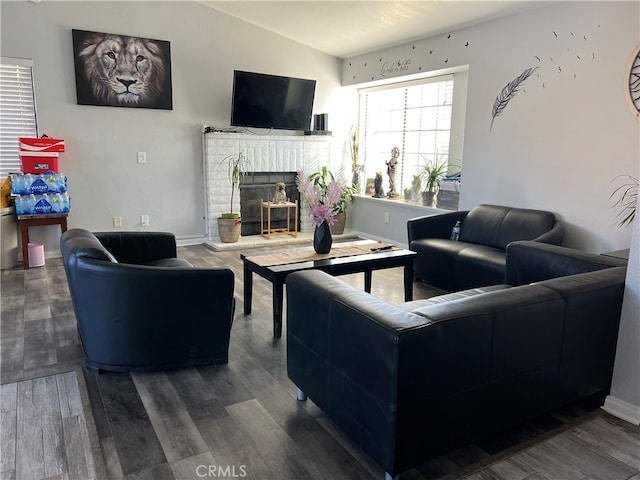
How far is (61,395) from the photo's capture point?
2350 mm

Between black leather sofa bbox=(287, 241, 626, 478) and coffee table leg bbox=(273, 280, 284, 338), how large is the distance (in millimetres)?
773

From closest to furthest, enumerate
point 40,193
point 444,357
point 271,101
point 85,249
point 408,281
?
point 444,357, point 85,249, point 408,281, point 40,193, point 271,101

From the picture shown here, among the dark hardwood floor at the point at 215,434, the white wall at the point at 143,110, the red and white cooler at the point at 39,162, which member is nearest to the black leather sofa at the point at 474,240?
the dark hardwood floor at the point at 215,434

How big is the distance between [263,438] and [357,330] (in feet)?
2.35

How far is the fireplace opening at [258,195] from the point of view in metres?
6.25

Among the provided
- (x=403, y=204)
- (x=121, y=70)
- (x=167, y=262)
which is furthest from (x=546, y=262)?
(x=121, y=70)

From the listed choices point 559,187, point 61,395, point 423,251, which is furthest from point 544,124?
point 61,395

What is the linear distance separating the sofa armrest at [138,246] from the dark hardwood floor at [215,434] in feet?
2.66

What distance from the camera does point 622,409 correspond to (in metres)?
2.23

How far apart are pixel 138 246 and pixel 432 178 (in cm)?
340

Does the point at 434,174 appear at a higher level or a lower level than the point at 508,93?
lower

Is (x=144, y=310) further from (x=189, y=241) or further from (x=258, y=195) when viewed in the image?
(x=258, y=195)

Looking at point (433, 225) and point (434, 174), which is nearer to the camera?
point (433, 225)

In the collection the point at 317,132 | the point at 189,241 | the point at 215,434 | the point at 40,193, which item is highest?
the point at 317,132
